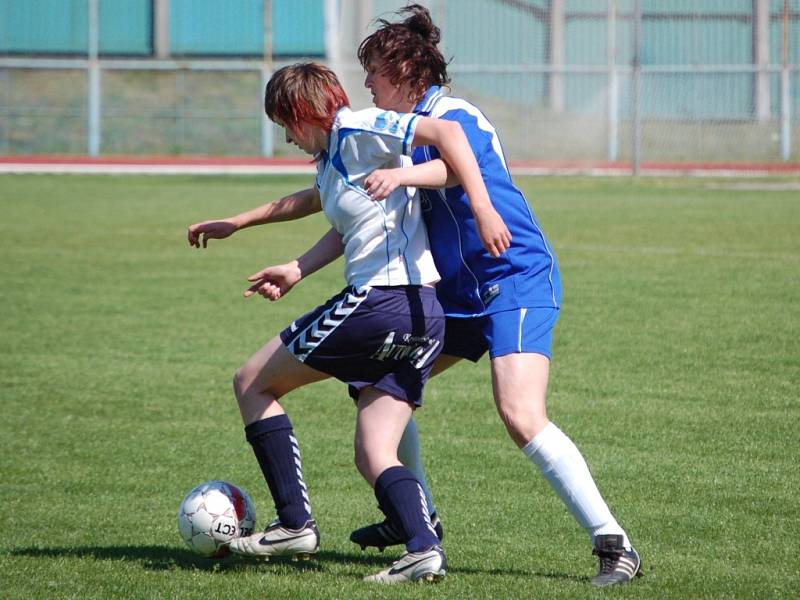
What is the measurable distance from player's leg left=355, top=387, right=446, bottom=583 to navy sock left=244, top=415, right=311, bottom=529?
0.94 feet

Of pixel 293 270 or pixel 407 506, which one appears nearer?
pixel 407 506

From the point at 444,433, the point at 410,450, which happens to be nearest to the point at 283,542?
the point at 410,450

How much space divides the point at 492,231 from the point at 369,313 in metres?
0.51

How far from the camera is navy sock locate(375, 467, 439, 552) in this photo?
4062mm

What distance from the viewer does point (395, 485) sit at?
13.4 feet

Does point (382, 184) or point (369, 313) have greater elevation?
point (382, 184)

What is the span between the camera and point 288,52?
44.8 m

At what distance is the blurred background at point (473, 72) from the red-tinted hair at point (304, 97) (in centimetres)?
2590

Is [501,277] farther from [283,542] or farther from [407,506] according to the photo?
[283,542]

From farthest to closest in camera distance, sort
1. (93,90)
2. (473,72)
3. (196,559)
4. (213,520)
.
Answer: (93,90) → (473,72) → (196,559) → (213,520)

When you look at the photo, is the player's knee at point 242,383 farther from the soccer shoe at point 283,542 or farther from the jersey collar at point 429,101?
the jersey collar at point 429,101


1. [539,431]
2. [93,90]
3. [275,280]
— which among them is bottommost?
[539,431]

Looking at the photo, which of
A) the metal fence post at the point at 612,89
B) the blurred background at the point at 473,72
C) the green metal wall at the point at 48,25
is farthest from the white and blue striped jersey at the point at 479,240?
the green metal wall at the point at 48,25

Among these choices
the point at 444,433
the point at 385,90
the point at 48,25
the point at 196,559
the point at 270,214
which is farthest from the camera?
the point at 48,25
